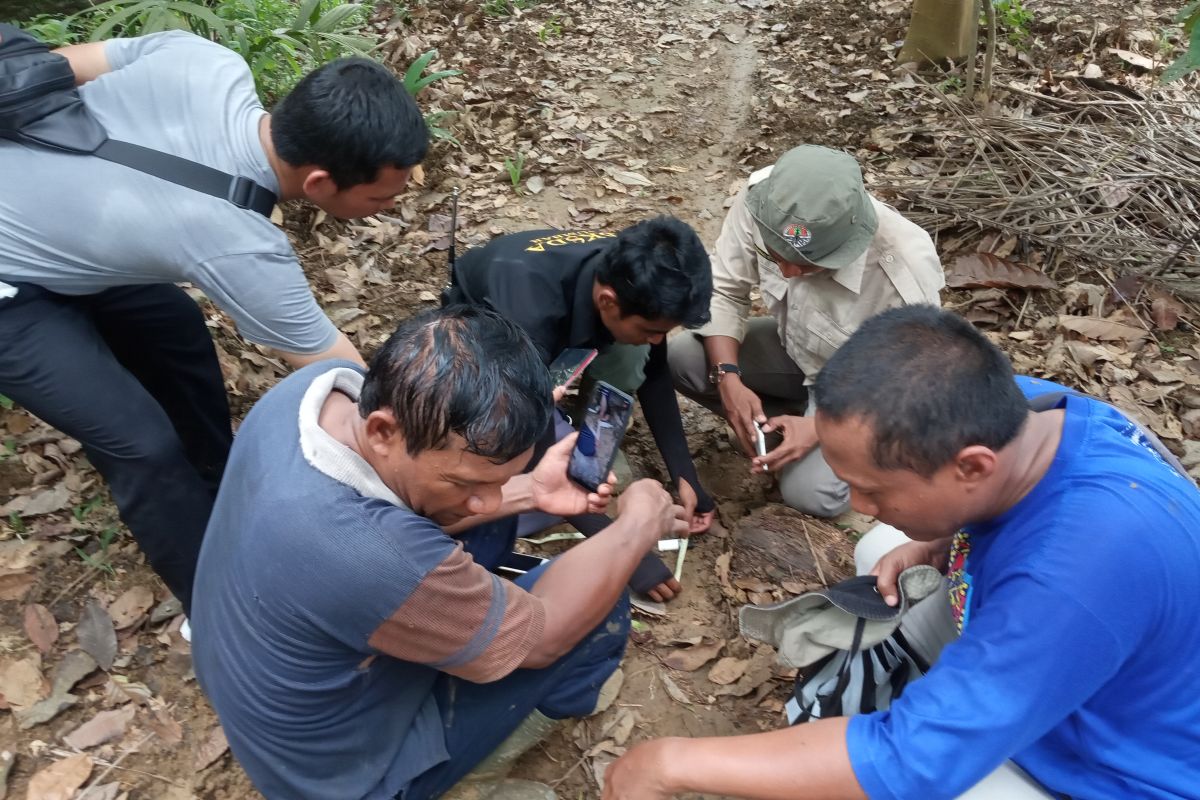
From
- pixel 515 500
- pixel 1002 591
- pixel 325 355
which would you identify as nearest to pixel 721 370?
pixel 515 500

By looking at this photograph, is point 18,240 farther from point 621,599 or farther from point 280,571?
point 621,599

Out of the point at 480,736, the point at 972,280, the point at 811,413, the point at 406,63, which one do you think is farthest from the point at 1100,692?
the point at 406,63

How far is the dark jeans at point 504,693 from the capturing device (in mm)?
2348

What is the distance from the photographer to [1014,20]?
7105 millimetres

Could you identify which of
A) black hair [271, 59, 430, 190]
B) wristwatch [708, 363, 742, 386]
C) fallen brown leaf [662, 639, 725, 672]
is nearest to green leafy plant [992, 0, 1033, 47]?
wristwatch [708, 363, 742, 386]

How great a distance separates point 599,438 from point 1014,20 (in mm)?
6308

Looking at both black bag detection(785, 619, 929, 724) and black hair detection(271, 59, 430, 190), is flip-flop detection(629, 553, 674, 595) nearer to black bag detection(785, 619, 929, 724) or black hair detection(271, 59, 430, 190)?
black bag detection(785, 619, 929, 724)

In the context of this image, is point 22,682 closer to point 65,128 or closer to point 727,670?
point 65,128

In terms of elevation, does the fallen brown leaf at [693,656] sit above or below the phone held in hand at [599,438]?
below

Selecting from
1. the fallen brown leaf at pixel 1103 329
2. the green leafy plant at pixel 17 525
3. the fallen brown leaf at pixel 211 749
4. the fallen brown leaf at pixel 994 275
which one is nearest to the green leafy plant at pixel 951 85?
the fallen brown leaf at pixel 994 275

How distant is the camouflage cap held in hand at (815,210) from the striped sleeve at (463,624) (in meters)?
2.04

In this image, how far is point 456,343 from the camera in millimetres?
1819

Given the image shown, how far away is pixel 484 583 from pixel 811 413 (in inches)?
100

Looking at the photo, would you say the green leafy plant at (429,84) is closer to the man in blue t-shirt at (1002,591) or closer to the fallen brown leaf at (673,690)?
the fallen brown leaf at (673,690)
